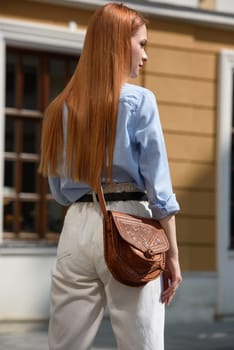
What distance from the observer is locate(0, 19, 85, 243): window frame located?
8281 mm

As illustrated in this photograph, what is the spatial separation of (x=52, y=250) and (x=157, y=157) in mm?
5612

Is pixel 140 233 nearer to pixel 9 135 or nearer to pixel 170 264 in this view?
pixel 170 264

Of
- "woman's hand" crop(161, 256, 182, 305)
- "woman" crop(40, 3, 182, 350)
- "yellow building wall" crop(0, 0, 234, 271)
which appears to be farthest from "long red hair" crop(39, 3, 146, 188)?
"yellow building wall" crop(0, 0, 234, 271)

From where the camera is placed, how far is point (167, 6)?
922 centimetres

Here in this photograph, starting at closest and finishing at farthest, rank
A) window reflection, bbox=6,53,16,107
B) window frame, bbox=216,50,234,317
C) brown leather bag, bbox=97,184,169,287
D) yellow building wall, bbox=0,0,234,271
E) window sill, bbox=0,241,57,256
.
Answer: brown leather bag, bbox=97,184,169,287, window sill, bbox=0,241,57,256, window reflection, bbox=6,53,16,107, yellow building wall, bbox=0,0,234,271, window frame, bbox=216,50,234,317

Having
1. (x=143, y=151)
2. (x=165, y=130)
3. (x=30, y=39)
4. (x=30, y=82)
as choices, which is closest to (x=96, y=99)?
(x=143, y=151)

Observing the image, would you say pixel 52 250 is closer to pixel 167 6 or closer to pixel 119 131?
pixel 167 6

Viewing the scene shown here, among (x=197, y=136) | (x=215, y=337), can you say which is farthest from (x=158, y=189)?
(x=197, y=136)

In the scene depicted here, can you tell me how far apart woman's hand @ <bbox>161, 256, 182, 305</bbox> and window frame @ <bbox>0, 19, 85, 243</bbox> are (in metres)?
5.35

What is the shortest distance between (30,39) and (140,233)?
569cm

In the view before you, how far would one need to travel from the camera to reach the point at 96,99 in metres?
3.03

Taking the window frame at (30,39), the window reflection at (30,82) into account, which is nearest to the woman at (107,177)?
the window frame at (30,39)

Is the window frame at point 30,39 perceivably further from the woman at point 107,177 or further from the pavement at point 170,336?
the woman at point 107,177

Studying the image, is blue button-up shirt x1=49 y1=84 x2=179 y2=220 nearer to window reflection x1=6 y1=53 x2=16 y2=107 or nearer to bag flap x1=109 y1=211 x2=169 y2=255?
bag flap x1=109 y1=211 x2=169 y2=255
